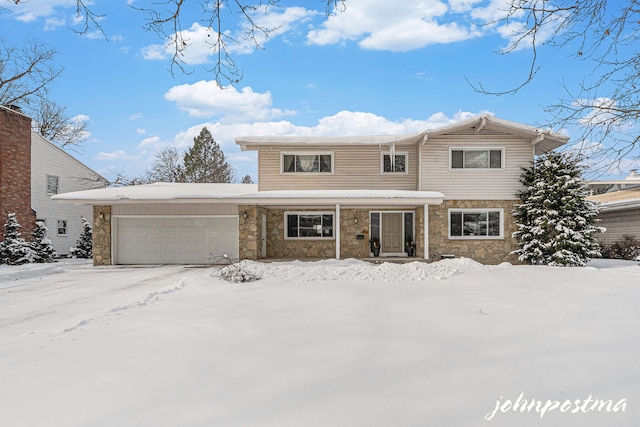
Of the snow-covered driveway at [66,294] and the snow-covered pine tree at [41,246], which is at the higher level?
the snow-covered pine tree at [41,246]

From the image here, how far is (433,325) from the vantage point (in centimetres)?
497

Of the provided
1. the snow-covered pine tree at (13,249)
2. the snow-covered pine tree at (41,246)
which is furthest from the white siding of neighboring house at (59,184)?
the snow-covered pine tree at (13,249)

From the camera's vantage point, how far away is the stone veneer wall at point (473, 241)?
14.6 m

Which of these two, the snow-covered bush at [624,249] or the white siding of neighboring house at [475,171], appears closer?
the white siding of neighboring house at [475,171]

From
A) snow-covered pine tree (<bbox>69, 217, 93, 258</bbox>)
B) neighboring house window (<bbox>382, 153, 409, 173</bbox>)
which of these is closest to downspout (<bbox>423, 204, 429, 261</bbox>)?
neighboring house window (<bbox>382, 153, 409, 173</bbox>)

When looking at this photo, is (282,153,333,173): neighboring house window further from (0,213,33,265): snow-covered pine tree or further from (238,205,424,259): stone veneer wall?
(0,213,33,265): snow-covered pine tree

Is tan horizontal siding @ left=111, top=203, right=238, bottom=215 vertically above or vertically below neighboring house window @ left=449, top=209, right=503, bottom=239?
above

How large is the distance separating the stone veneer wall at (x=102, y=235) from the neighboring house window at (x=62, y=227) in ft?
26.2

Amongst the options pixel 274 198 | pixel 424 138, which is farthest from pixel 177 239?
pixel 424 138

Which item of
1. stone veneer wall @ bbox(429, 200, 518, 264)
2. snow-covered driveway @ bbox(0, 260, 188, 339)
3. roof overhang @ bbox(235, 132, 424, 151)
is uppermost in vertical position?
roof overhang @ bbox(235, 132, 424, 151)

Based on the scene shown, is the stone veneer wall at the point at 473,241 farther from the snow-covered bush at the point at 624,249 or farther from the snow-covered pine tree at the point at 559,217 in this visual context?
the snow-covered bush at the point at 624,249

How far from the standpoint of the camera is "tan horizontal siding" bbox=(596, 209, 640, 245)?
16375 millimetres

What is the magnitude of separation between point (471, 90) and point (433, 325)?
2.88m

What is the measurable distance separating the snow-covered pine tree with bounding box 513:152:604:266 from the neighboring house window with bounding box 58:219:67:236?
21.5 meters
